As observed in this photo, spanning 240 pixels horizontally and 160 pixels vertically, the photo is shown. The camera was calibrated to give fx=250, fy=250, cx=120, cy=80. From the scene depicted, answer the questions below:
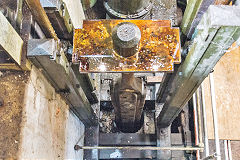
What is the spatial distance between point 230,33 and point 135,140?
1913mm

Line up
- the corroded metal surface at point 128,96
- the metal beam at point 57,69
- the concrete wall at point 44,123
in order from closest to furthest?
the metal beam at point 57,69
the concrete wall at point 44,123
the corroded metal surface at point 128,96

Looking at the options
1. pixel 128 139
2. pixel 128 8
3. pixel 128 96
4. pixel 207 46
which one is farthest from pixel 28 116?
pixel 128 139

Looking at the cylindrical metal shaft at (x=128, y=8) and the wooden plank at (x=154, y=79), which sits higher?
the cylindrical metal shaft at (x=128, y=8)

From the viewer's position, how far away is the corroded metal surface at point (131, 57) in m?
1.37

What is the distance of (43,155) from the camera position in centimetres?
168

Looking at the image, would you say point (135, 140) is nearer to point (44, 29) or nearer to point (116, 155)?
point (116, 155)

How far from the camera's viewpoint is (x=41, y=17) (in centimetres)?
129

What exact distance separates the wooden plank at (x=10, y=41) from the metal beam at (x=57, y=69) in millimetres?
60

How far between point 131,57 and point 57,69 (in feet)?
1.58

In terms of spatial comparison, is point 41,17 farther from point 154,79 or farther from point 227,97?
point 227,97

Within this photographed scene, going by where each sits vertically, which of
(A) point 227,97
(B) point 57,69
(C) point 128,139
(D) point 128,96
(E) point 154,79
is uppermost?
(E) point 154,79

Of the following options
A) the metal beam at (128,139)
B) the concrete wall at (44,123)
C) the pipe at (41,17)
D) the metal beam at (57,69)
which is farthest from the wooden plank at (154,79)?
the pipe at (41,17)

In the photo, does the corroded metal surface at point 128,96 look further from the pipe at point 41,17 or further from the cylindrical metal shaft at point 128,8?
the cylindrical metal shaft at point 128,8

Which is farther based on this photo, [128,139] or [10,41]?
[128,139]
